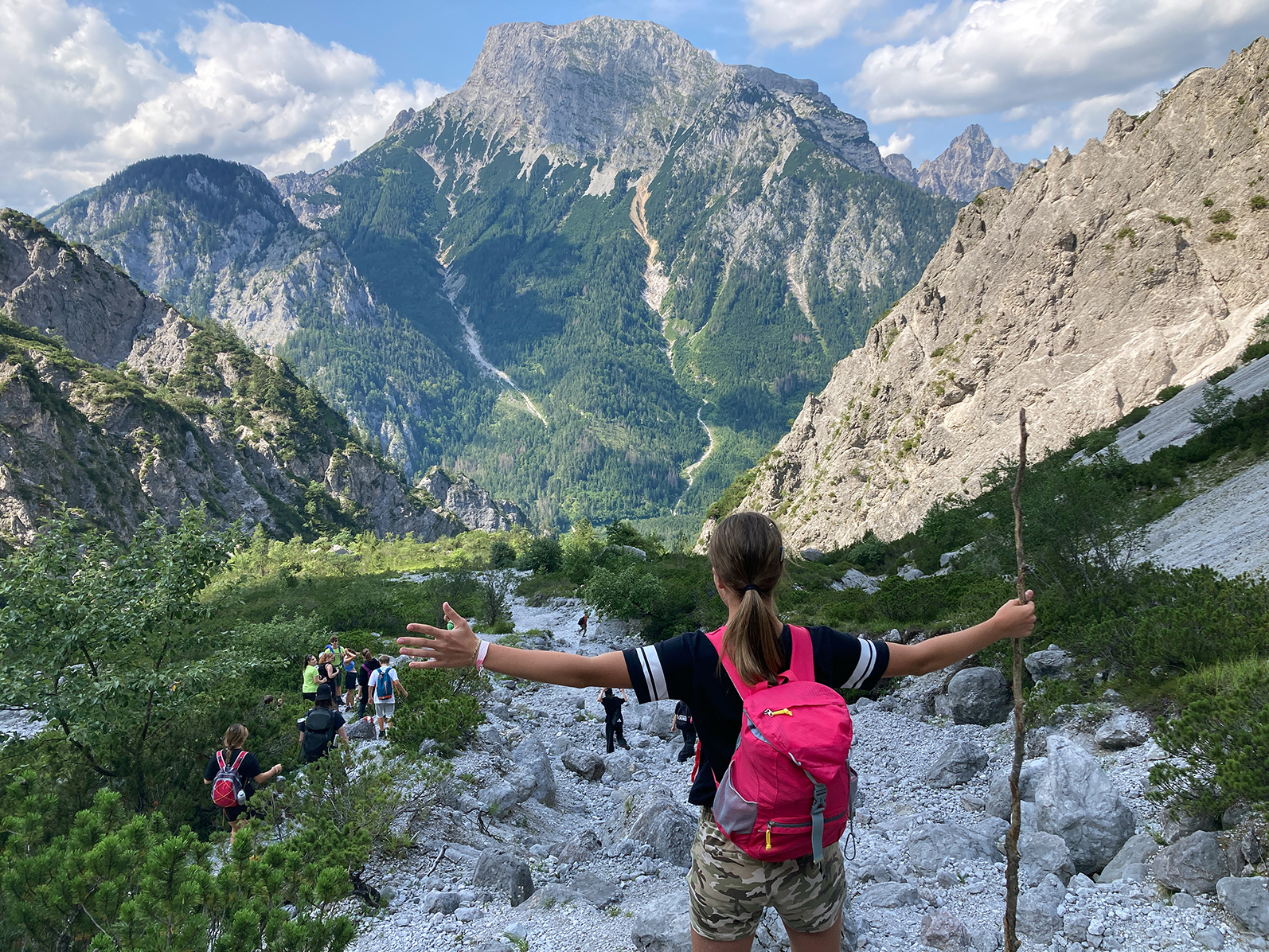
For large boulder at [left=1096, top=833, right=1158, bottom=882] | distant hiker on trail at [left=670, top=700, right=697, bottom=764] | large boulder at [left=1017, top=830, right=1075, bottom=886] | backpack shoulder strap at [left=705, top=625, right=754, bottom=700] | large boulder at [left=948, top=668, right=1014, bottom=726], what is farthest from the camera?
large boulder at [left=948, top=668, right=1014, bottom=726]

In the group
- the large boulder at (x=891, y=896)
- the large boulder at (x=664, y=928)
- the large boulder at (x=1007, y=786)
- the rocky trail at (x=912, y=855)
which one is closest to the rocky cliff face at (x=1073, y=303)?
the rocky trail at (x=912, y=855)

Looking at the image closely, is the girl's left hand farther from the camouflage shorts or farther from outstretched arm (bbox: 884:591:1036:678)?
outstretched arm (bbox: 884:591:1036:678)

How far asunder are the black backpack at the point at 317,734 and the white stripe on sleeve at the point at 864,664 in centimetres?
1022

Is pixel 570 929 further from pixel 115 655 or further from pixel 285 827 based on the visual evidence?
pixel 115 655

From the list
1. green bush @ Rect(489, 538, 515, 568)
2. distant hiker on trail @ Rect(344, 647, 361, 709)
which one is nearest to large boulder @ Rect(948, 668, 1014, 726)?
distant hiker on trail @ Rect(344, 647, 361, 709)

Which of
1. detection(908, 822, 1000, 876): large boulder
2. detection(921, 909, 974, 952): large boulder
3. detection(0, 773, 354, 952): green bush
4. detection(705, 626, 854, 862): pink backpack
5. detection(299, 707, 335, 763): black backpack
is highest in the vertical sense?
detection(705, 626, 854, 862): pink backpack

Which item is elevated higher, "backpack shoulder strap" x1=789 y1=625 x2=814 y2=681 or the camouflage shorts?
"backpack shoulder strap" x1=789 y1=625 x2=814 y2=681

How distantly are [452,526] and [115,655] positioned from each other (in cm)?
12986

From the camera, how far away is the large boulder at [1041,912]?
5738 millimetres

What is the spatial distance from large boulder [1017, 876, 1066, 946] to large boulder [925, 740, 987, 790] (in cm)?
435

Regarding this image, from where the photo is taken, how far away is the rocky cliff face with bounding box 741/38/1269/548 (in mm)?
47594

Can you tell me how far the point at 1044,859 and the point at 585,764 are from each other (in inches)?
333

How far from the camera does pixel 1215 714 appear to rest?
22.2ft

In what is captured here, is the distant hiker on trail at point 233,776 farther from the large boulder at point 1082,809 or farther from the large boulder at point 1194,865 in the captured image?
the large boulder at point 1194,865
